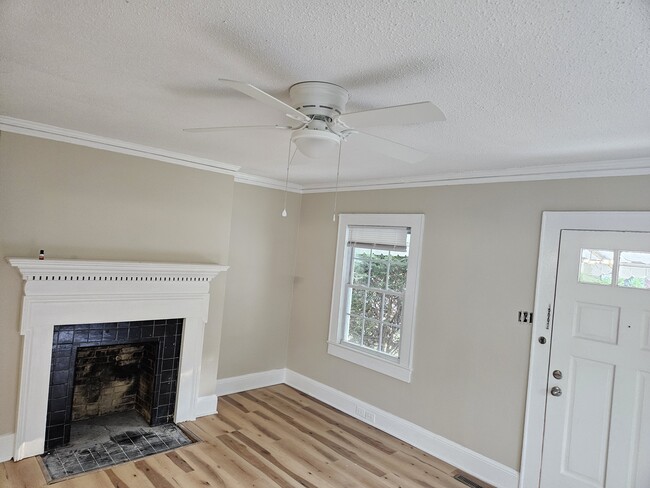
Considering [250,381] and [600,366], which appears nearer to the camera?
[600,366]

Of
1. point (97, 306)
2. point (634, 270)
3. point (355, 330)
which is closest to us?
point (634, 270)

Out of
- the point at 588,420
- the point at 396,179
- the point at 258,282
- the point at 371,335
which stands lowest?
the point at 588,420

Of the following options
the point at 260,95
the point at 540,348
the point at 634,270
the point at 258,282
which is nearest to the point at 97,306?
the point at 258,282

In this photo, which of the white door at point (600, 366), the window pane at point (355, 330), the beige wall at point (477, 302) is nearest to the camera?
the white door at point (600, 366)

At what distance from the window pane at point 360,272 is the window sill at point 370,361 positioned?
2.29 ft

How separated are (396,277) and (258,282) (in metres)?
1.61

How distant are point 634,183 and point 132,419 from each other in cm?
431

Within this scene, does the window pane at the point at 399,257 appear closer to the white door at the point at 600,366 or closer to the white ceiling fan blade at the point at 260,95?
the white door at the point at 600,366

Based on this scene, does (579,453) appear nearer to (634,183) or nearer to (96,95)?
(634,183)

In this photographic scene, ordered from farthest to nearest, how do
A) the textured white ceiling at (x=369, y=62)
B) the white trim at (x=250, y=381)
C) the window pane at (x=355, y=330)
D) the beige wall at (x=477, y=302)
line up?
1. the white trim at (x=250, y=381)
2. the window pane at (x=355, y=330)
3. the beige wall at (x=477, y=302)
4. the textured white ceiling at (x=369, y=62)

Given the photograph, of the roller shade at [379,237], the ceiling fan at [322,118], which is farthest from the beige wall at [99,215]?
the ceiling fan at [322,118]

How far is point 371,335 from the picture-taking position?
430 centimetres

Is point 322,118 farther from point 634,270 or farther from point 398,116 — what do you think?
point 634,270

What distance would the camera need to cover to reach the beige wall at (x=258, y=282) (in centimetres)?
457
